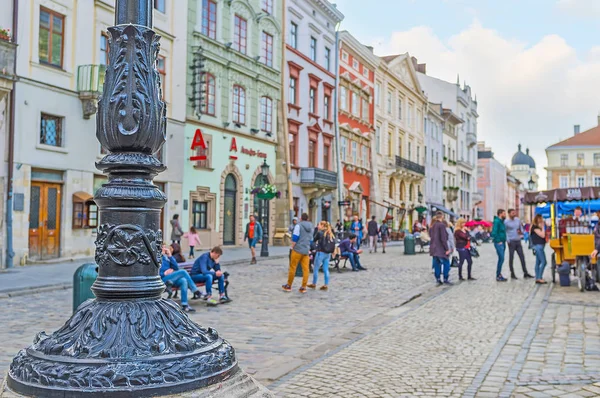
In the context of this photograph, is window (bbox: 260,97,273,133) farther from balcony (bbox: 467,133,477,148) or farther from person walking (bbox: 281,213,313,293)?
balcony (bbox: 467,133,477,148)

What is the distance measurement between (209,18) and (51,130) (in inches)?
418

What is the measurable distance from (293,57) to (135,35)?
3319 cm

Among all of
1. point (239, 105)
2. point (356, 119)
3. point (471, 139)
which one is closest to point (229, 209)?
point (239, 105)

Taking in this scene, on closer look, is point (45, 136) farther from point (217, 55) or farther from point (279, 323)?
point (279, 323)

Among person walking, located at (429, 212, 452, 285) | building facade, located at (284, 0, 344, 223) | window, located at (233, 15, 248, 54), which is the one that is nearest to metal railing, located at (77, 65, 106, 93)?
window, located at (233, 15, 248, 54)

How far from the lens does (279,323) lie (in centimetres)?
913

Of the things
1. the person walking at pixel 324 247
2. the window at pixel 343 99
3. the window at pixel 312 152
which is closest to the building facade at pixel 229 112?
the window at pixel 312 152

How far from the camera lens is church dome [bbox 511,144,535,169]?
5625 inches

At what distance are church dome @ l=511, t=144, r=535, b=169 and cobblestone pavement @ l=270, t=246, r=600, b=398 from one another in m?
139

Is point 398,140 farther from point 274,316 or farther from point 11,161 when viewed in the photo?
point 274,316

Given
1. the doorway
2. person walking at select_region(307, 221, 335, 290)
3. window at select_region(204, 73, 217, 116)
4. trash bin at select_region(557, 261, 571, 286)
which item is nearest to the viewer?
person walking at select_region(307, 221, 335, 290)

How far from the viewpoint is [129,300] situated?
9.48 ft

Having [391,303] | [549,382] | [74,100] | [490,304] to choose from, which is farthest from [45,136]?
[549,382]

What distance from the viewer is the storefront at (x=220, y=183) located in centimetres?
2652
